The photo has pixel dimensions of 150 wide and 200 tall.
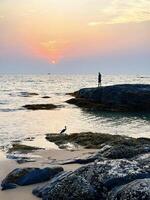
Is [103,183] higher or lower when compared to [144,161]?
lower

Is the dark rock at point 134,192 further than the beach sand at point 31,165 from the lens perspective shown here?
No

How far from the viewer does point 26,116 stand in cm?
3869

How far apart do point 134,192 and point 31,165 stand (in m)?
7.06

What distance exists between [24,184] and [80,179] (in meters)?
2.51

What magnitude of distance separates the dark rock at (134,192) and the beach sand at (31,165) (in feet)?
9.30

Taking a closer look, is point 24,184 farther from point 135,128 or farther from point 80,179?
point 135,128

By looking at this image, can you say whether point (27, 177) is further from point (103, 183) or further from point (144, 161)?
point (144, 161)

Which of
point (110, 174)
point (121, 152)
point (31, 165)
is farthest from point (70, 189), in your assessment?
point (31, 165)

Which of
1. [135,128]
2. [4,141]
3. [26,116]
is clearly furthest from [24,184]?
[26,116]

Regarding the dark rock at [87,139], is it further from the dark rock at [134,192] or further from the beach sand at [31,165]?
the dark rock at [134,192]

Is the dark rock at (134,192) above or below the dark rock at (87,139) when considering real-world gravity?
above

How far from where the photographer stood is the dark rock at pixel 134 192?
346 inches

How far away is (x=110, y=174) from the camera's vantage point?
10328mm

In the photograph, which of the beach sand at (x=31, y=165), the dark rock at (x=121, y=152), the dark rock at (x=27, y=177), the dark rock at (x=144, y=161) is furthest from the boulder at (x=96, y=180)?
the dark rock at (x=121, y=152)
